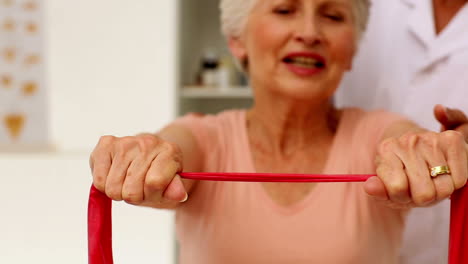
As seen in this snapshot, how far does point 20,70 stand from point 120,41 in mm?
438

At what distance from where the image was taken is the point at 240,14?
0.91 metres

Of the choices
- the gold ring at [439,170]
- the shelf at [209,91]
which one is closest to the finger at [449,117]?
the gold ring at [439,170]

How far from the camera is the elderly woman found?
30.9 inches

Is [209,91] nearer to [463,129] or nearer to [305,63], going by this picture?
[305,63]

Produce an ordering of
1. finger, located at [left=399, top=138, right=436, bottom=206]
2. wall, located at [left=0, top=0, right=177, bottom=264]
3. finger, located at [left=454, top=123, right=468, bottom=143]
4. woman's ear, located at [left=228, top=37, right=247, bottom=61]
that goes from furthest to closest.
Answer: wall, located at [left=0, top=0, right=177, bottom=264]
woman's ear, located at [left=228, top=37, right=247, bottom=61]
finger, located at [left=454, top=123, right=468, bottom=143]
finger, located at [left=399, top=138, right=436, bottom=206]

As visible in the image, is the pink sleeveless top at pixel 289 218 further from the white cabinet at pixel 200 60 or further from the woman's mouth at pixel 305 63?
the white cabinet at pixel 200 60

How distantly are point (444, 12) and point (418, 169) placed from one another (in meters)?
0.63

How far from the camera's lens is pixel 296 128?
0.91 meters

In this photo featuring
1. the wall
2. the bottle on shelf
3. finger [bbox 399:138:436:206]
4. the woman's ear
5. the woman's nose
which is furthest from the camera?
the bottle on shelf

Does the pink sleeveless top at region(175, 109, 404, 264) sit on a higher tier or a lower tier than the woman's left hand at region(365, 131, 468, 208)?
lower

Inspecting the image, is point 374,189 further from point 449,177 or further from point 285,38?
point 285,38

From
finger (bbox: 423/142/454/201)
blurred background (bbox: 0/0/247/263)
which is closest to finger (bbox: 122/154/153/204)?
finger (bbox: 423/142/454/201)

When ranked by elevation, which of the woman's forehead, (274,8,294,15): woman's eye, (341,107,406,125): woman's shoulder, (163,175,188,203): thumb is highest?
the woman's forehead

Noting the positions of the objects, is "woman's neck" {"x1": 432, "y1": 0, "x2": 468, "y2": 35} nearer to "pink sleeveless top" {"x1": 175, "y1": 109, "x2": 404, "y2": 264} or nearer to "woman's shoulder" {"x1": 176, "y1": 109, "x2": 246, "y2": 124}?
"pink sleeveless top" {"x1": 175, "y1": 109, "x2": 404, "y2": 264}
